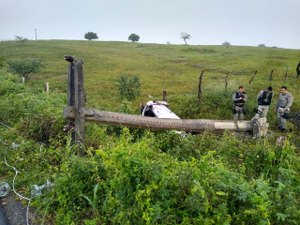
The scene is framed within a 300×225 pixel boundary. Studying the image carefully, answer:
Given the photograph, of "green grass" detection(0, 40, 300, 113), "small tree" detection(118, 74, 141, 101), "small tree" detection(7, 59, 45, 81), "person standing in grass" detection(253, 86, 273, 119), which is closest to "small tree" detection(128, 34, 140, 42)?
"green grass" detection(0, 40, 300, 113)

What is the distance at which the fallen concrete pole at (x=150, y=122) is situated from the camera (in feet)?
26.6

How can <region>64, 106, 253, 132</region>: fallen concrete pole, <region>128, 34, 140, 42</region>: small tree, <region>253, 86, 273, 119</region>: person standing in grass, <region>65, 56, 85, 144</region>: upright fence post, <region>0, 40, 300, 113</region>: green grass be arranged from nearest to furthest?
Result: <region>65, 56, 85, 144</region>: upright fence post < <region>64, 106, 253, 132</region>: fallen concrete pole < <region>253, 86, 273, 119</region>: person standing in grass < <region>0, 40, 300, 113</region>: green grass < <region>128, 34, 140, 42</region>: small tree

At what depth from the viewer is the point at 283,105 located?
47.4 feet

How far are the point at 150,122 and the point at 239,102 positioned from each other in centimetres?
760

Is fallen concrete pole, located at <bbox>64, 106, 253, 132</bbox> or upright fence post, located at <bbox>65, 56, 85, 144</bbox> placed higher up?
upright fence post, located at <bbox>65, 56, 85, 144</bbox>

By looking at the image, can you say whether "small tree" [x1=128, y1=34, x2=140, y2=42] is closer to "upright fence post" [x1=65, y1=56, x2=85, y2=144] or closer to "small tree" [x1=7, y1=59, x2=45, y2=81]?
"small tree" [x1=7, y1=59, x2=45, y2=81]

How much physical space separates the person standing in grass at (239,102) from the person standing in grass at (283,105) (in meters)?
1.54

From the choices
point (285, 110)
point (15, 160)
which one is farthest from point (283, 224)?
point (285, 110)

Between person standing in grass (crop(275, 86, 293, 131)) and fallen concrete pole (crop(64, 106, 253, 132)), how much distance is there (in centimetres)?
439

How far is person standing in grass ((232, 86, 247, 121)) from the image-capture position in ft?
50.2

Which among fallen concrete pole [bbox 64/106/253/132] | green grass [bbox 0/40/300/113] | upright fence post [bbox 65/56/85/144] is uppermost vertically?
upright fence post [bbox 65/56/85/144]

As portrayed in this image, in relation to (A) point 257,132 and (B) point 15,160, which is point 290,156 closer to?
(A) point 257,132

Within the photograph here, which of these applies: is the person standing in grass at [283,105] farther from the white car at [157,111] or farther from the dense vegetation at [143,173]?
the white car at [157,111]

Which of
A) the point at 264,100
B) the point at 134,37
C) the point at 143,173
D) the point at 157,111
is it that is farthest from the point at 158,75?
the point at 134,37
